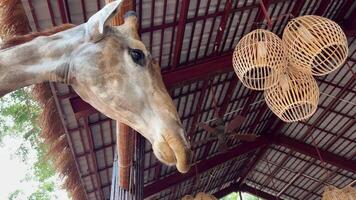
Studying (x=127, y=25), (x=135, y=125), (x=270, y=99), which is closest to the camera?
(x=135, y=125)

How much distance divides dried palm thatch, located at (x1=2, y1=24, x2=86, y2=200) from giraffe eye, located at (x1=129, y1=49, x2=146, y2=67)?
3216 millimetres

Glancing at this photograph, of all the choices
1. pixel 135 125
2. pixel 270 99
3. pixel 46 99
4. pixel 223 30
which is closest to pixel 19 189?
pixel 46 99

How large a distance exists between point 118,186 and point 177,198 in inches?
261

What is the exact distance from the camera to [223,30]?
5664 millimetres

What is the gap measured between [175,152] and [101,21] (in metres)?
0.52

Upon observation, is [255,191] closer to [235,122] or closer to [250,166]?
[250,166]

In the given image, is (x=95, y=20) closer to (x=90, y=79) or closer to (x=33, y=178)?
(x=90, y=79)

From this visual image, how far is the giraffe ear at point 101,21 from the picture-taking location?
52.9 inches

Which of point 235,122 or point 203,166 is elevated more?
point 203,166

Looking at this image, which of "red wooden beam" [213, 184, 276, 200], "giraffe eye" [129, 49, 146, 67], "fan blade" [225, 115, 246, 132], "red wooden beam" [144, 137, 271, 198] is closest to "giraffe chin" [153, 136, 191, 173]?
"giraffe eye" [129, 49, 146, 67]

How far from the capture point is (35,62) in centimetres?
146

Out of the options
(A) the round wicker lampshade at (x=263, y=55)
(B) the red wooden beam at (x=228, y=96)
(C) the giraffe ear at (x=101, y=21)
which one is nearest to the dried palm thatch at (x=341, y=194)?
(B) the red wooden beam at (x=228, y=96)

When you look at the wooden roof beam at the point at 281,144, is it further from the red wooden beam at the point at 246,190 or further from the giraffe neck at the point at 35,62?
the giraffe neck at the point at 35,62

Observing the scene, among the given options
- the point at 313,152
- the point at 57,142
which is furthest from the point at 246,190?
the point at 57,142
